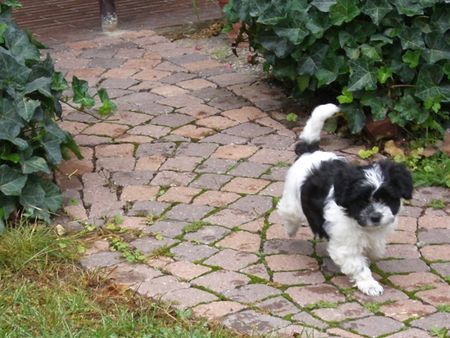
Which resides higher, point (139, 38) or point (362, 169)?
point (362, 169)

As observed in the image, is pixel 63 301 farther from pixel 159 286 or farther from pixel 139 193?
pixel 139 193

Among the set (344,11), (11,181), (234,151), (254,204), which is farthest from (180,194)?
(344,11)

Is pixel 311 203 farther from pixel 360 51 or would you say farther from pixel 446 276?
pixel 360 51

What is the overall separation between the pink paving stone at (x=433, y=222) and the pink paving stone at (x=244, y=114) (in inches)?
81.0

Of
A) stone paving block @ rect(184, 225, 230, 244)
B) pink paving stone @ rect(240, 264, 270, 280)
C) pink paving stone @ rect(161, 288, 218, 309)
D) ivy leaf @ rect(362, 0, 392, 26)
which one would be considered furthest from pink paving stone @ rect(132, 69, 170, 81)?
pink paving stone @ rect(161, 288, 218, 309)

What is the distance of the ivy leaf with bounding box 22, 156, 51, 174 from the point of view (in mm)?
6156

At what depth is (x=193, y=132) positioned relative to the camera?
775cm

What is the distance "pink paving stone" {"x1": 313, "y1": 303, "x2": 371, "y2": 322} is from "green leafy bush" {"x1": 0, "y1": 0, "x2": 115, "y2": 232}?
1.94 meters

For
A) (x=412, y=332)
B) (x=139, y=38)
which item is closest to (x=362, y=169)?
(x=412, y=332)

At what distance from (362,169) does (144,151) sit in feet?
8.55

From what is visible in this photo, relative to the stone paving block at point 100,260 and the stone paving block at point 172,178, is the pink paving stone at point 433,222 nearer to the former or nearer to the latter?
the stone paving block at point 172,178

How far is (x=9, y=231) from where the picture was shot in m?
6.04

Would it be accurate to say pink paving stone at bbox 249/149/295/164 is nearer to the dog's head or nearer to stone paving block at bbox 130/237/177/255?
stone paving block at bbox 130/237/177/255

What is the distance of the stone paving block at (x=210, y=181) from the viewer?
687cm
